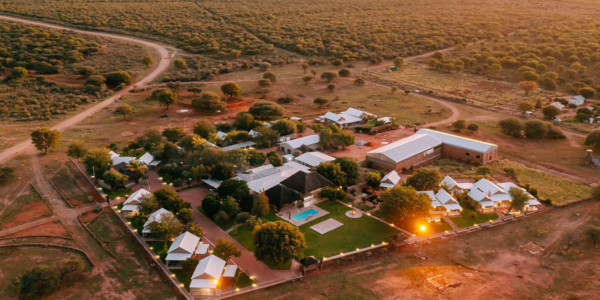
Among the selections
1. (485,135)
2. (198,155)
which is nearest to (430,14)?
(485,135)

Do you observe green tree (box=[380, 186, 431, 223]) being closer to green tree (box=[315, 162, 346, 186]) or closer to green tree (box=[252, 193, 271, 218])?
green tree (box=[315, 162, 346, 186])

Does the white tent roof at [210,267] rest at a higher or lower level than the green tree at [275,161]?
lower

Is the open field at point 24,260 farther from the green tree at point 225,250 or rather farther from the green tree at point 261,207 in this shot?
the green tree at point 261,207

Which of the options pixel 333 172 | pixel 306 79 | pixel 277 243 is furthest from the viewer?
pixel 306 79

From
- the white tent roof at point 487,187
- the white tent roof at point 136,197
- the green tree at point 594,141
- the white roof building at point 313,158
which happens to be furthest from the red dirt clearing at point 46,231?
the green tree at point 594,141

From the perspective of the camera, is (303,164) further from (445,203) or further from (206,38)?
(206,38)

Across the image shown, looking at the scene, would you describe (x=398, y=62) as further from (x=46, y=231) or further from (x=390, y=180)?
(x=46, y=231)

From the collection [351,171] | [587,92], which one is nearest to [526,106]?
[587,92]
